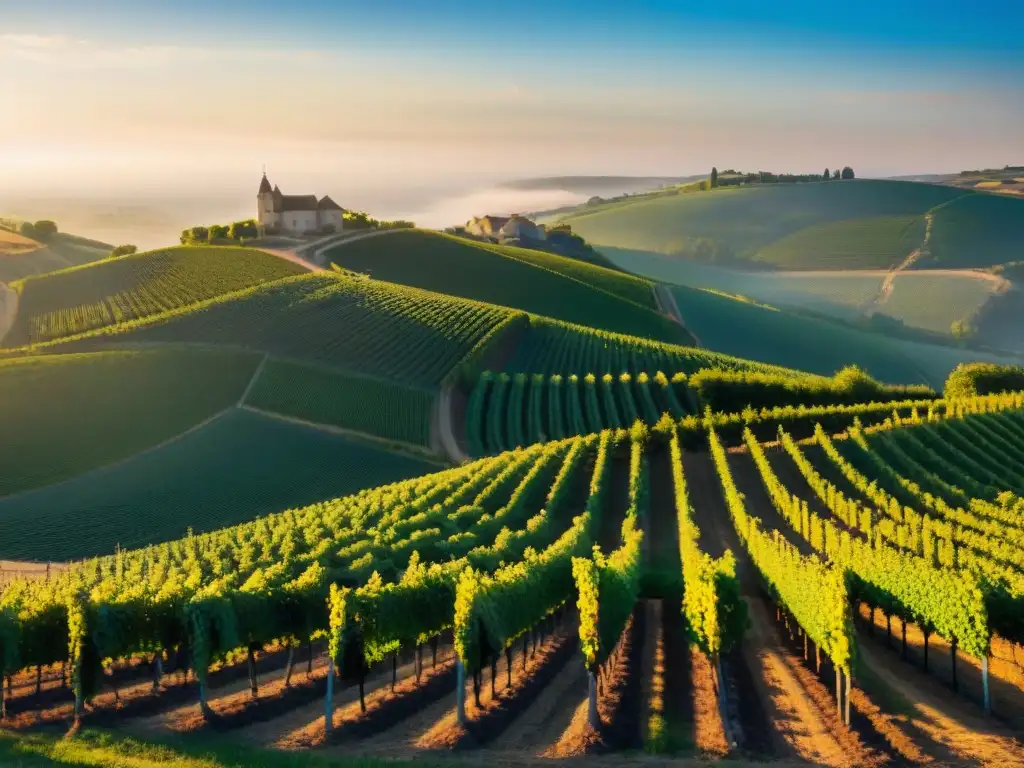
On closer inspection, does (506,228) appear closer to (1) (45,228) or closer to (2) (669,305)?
(2) (669,305)

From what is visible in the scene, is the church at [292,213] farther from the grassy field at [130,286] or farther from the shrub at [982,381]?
the shrub at [982,381]

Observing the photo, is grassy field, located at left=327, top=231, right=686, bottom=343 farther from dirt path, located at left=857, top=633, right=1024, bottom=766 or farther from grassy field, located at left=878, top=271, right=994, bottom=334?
dirt path, located at left=857, top=633, right=1024, bottom=766

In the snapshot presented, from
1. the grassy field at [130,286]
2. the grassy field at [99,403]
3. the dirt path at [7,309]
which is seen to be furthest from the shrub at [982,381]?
the dirt path at [7,309]

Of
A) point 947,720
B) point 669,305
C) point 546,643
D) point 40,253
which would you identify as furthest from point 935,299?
point 947,720

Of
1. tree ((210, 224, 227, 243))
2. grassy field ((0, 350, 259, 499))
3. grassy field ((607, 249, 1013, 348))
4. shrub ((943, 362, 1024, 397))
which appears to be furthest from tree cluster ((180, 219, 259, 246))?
grassy field ((607, 249, 1013, 348))

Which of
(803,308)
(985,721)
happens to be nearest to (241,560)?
(985,721)

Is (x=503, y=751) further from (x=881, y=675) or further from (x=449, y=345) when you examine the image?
(x=449, y=345)

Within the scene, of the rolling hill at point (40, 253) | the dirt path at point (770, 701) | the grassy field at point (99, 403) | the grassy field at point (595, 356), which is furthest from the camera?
the rolling hill at point (40, 253)
